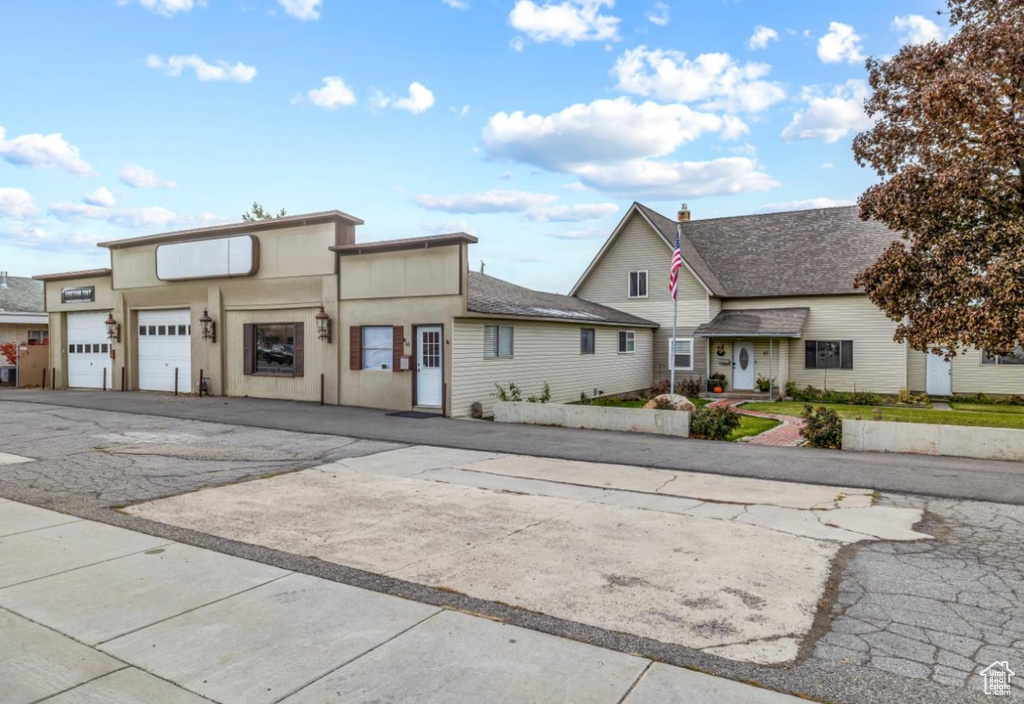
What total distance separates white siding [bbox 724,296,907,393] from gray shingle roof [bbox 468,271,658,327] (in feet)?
19.6

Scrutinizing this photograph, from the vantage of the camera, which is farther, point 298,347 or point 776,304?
point 776,304

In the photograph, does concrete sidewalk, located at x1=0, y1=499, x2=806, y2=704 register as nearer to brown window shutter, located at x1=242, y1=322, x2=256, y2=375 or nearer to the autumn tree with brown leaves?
the autumn tree with brown leaves

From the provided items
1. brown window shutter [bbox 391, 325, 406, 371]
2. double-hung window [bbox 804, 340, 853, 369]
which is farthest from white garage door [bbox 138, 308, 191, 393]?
double-hung window [bbox 804, 340, 853, 369]

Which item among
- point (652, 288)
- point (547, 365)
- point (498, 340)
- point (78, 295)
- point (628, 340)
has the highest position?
point (652, 288)

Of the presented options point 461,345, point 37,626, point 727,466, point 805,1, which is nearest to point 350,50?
point 461,345

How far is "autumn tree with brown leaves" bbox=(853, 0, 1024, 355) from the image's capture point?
11695 mm

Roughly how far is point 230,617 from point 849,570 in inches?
195

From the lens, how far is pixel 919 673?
3.63 m

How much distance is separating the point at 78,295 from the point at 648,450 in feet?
77.8

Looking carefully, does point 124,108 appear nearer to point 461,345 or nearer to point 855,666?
point 461,345

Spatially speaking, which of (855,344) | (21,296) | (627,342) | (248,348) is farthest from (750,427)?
(21,296)

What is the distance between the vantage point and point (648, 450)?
1156cm

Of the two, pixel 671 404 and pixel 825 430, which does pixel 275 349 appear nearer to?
pixel 671 404

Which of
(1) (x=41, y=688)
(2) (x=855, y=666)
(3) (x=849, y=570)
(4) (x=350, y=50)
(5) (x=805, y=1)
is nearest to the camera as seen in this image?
(1) (x=41, y=688)
